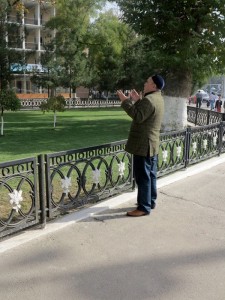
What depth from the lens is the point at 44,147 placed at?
995 cm

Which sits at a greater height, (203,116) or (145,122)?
(145,122)

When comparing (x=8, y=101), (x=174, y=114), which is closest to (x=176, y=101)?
(x=174, y=114)

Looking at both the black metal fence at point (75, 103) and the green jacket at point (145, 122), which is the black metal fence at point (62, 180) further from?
the black metal fence at point (75, 103)

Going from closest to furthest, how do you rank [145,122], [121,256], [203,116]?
[121,256], [145,122], [203,116]

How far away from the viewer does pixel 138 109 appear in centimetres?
405

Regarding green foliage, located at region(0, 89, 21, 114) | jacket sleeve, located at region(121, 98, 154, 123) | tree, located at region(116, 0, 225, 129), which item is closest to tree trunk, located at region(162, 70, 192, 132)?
tree, located at region(116, 0, 225, 129)

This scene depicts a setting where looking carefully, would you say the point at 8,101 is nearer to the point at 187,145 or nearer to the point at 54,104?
the point at 54,104

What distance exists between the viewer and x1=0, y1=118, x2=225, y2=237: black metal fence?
385cm

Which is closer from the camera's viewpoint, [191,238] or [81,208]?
[191,238]

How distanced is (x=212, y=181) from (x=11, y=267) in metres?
4.15

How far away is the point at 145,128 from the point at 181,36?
8.33 meters

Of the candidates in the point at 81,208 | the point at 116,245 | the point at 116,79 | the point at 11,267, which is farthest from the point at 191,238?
the point at 116,79

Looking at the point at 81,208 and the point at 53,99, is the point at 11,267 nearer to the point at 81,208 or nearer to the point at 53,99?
the point at 81,208

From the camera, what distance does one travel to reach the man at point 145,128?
13.3 feet
